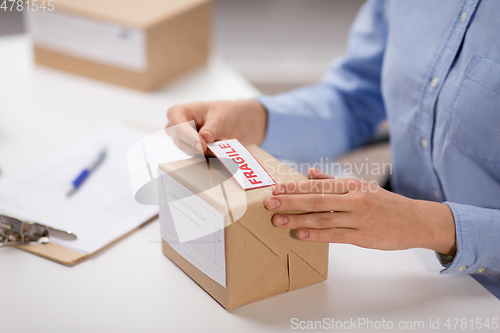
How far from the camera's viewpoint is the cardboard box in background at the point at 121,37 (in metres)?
1.05

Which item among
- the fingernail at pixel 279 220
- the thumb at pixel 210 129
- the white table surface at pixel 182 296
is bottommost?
the white table surface at pixel 182 296

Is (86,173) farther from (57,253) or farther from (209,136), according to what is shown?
(209,136)

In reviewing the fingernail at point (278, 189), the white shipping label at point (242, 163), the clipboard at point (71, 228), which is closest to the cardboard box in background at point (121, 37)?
the clipboard at point (71, 228)

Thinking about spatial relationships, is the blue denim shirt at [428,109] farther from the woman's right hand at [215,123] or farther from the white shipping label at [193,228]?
the white shipping label at [193,228]

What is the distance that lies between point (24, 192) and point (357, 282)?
517mm

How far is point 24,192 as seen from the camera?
29.5 inches

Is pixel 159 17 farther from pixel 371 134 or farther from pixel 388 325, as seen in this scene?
pixel 388 325

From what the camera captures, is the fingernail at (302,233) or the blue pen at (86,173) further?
the blue pen at (86,173)

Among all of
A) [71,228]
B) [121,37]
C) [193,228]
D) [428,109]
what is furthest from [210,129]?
[121,37]

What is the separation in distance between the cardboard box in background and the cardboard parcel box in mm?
557

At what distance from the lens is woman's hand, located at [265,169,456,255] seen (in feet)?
1.75

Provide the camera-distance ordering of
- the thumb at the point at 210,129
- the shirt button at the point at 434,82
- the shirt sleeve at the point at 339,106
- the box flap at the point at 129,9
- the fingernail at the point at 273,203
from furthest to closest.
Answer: the box flap at the point at 129,9
the shirt sleeve at the point at 339,106
the shirt button at the point at 434,82
the thumb at the point at 210,129
the fingernail at the point at 273,203

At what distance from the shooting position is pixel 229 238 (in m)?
0.51

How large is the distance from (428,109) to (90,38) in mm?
754
